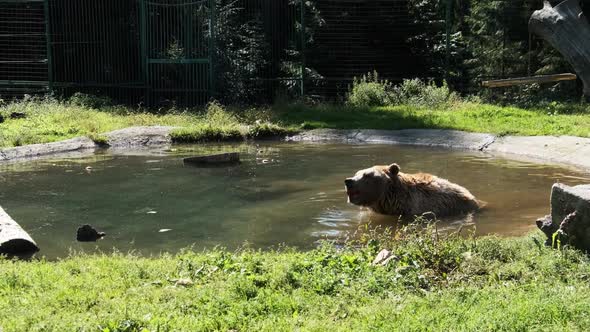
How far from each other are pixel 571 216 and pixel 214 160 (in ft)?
27.2

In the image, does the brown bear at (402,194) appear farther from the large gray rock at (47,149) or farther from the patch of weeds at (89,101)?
the patch of weeds at (89,101)

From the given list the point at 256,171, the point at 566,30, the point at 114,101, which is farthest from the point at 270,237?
the point at 114,101

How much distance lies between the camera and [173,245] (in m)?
8.42

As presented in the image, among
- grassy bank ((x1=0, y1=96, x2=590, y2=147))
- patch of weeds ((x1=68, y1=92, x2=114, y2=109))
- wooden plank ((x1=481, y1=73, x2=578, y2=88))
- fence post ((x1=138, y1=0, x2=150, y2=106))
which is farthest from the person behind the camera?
fence post ((x1=138, y1=0, x2=150, y2=106))

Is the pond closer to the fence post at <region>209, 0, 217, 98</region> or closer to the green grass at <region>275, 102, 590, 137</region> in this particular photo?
the green grass at <region>275, 102, 590, 137</region>

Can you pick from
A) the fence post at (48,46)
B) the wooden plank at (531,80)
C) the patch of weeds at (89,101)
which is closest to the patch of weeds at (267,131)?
the patch of weeds at (89,101)

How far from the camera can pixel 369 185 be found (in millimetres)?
9609

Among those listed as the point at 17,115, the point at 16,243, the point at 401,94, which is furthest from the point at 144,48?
the point at 16,243

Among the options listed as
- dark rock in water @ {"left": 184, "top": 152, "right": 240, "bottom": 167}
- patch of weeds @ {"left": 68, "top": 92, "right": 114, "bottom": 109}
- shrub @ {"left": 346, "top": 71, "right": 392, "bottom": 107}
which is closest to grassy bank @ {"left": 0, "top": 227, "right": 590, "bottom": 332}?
dark rock in water @ {"left": 184, "top": 152, "right": 240, "bottom": 167}

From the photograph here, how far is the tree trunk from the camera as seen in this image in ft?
44.7

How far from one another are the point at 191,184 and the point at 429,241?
20.2 feet

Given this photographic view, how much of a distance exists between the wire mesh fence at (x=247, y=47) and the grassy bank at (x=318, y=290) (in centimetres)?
1478

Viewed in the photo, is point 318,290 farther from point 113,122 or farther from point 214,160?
point 113,122

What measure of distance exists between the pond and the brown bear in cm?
23
